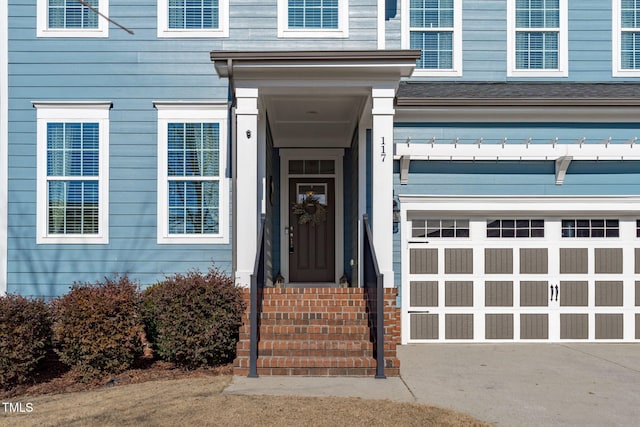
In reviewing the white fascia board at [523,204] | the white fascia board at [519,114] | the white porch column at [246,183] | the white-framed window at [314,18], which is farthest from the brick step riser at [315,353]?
the white-framed window at [314,18]

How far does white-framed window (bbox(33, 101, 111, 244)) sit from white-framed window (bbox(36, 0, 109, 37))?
112 cm

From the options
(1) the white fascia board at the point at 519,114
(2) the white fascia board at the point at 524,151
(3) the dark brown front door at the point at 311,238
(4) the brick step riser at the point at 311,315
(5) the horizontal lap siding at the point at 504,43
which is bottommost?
(4) the brick step riser at the point at 311,315

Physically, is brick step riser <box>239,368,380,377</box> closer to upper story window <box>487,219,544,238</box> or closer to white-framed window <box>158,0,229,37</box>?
upper story window <box>487,219,544,238</box>

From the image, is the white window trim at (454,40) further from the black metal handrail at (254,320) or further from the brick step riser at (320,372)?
the brick step riser at (320,372)

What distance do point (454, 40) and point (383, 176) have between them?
12.3 ft

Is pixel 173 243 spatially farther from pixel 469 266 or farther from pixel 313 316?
pixel 469 266

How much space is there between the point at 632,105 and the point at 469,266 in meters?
3.45

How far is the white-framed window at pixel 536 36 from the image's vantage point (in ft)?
32.4

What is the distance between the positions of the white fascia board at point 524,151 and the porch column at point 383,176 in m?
1.23

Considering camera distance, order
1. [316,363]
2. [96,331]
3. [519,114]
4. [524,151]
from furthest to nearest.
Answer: [519,114], [524,151], [96,331], [316,363]

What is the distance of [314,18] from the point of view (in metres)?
9.09

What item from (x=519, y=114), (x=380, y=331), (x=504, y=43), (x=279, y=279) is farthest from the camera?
(x=279, y=279)

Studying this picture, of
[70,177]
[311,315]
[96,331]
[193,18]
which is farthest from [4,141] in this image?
[311,315]

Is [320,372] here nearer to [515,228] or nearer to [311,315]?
[311,315]
